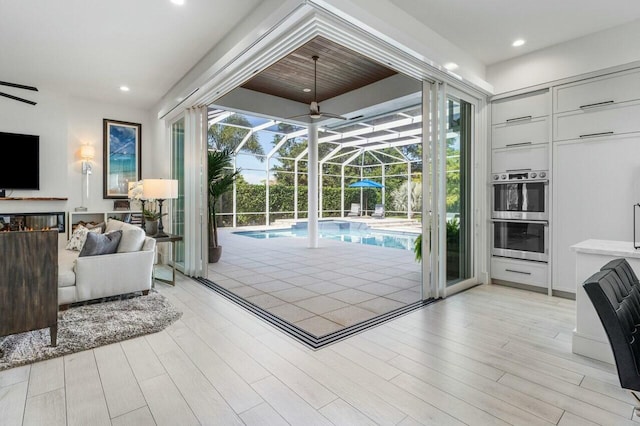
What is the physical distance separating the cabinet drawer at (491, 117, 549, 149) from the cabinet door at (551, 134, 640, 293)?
236mm

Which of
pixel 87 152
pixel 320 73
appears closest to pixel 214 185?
pixel 87 152

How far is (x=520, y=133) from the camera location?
13.3 feet

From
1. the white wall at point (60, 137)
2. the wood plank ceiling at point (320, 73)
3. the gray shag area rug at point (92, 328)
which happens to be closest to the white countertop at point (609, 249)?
the wood plank ceiling at point (320, 73)

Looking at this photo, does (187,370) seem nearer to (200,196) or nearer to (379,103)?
(200,196)

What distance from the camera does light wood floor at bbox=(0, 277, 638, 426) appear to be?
172cm

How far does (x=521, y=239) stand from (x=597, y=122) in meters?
1.48

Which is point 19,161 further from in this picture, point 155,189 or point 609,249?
point 609,249

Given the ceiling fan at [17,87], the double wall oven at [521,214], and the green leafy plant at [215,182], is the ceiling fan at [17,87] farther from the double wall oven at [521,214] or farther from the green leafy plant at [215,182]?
the double wall oven at [521,214]

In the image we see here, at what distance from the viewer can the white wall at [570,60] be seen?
3.27 meters

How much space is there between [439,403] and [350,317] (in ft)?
4.50

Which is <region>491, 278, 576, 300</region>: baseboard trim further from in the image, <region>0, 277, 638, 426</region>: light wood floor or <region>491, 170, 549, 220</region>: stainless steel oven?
<region>0, 277, 638, 426</region>: light wood floor

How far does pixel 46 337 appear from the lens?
2.63m

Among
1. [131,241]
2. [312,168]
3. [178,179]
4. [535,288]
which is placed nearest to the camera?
[131,241]

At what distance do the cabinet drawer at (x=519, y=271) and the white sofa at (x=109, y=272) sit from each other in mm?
4279
